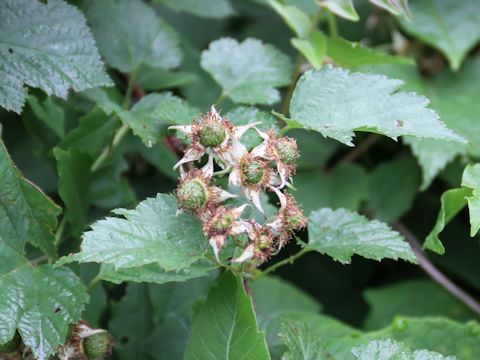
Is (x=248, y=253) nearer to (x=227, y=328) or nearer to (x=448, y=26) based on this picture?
(x=227, y=328)

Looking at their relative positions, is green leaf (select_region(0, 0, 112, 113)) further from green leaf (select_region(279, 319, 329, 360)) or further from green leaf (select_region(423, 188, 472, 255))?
green leaf (select_region(423, 188, 472, 255))

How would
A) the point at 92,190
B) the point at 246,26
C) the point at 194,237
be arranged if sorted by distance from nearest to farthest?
the point at 194,237, the point at 92,190, the point at 246,26

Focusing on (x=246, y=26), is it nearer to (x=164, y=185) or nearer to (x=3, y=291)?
(x=164, y=185)

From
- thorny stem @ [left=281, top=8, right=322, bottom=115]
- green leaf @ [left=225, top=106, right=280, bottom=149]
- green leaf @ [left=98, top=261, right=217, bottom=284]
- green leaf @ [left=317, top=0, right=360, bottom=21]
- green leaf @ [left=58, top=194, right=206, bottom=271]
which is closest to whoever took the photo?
green leaf @ [left=58, top=194, right=206, bottom=271]

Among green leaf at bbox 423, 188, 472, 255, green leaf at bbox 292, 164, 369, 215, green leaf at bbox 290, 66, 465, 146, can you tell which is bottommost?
green leaf at bbox 292, 164, 369, 215

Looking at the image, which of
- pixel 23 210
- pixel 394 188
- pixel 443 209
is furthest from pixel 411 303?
pixel 23 210

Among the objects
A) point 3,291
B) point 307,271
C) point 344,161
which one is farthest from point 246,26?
point 3,291

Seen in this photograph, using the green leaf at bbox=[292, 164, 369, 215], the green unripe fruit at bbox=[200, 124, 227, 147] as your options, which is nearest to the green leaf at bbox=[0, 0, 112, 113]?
the green unripe fruit at bbox=[200, 124, 227, 147]

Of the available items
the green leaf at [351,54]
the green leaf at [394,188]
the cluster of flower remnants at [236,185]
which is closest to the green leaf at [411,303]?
the green leaf at [394,188]

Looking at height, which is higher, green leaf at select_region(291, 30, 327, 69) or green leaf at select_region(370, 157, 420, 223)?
green leaf at select_region(291, 30, 327, 69)
